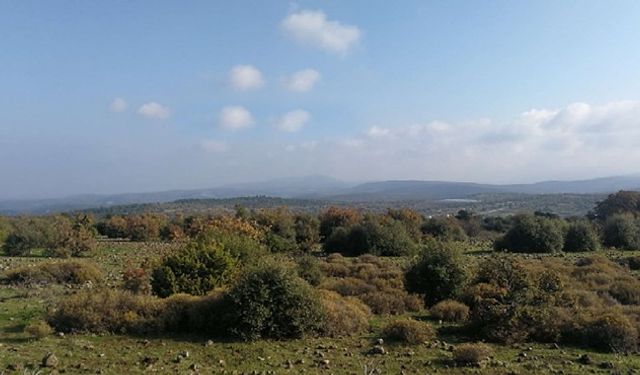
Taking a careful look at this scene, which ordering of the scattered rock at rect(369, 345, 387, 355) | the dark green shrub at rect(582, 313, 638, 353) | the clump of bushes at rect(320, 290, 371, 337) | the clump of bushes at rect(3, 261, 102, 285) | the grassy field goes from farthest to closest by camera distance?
the clump of bushes at rect(3, 261, 102, 285) < the clump of bushes at rect(320, 290, 371, 337) < the dark green shrub at rect(582, 313, 638, 353) < the scattered rock at rect(369, 345, 387, 355) < the grassy field

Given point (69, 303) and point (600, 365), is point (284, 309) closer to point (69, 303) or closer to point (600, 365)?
point (69, 303)

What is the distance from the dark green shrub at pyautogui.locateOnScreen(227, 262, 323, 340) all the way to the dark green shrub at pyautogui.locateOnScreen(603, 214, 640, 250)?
35.8 meters

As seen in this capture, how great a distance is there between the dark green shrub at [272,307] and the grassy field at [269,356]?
1.30 ft

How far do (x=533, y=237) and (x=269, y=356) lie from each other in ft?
103

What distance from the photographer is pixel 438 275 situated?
1789 cm

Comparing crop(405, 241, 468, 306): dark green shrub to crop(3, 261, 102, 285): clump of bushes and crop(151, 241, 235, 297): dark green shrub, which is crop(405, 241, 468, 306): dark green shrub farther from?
crop(3, 261, 102, 285): clump of bushes

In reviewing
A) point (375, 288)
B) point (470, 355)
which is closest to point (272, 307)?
point (470, 355)

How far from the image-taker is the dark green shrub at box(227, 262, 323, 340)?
12.3m

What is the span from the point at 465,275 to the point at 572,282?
4.49 m

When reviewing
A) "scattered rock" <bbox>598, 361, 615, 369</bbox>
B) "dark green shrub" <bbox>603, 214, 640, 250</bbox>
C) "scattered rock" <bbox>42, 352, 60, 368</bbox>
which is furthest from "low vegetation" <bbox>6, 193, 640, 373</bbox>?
"dark green shrub" <bbox>603, 214, 640, 250</bbox>

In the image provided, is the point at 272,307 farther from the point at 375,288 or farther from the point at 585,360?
the point at 585,360

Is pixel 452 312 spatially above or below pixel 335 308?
below

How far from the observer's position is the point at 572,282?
19.3 m

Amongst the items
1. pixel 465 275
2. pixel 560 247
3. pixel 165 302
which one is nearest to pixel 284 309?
pixel 165 302
